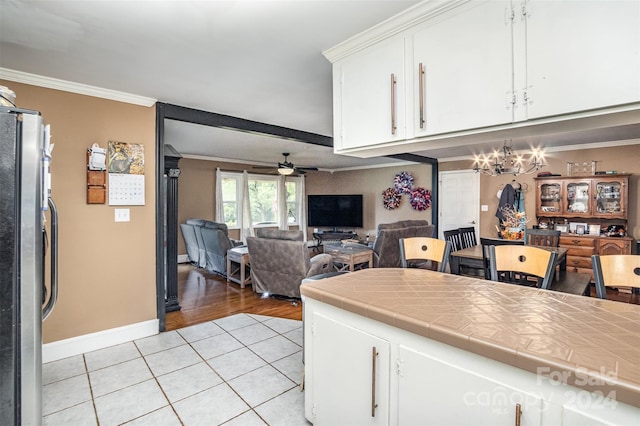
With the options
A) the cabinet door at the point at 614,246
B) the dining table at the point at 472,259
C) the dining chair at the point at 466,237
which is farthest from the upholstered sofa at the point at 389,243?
the cabinet door at the point at 614,246

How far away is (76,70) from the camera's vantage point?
2.40 metres

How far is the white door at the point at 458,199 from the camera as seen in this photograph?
6609 mm

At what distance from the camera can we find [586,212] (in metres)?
5.02

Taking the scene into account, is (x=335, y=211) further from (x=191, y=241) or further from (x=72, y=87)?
(x=72, y=87)

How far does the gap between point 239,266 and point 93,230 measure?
2.66 metres

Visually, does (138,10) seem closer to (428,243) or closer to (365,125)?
(365,125)

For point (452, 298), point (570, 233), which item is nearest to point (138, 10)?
point (452, 298)

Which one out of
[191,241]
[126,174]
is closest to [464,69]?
[126,174]

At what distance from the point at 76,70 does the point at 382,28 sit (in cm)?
225

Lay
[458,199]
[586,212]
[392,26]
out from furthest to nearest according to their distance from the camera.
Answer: [458,199] < [586,212] < [392,26]

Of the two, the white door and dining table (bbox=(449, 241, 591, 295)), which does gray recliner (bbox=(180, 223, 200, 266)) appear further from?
the white door

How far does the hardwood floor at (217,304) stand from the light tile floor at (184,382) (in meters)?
0.42

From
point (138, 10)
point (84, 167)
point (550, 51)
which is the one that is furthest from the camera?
point (84, 167)

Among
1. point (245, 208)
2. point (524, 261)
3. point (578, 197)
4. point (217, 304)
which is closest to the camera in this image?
point (524, 261)
